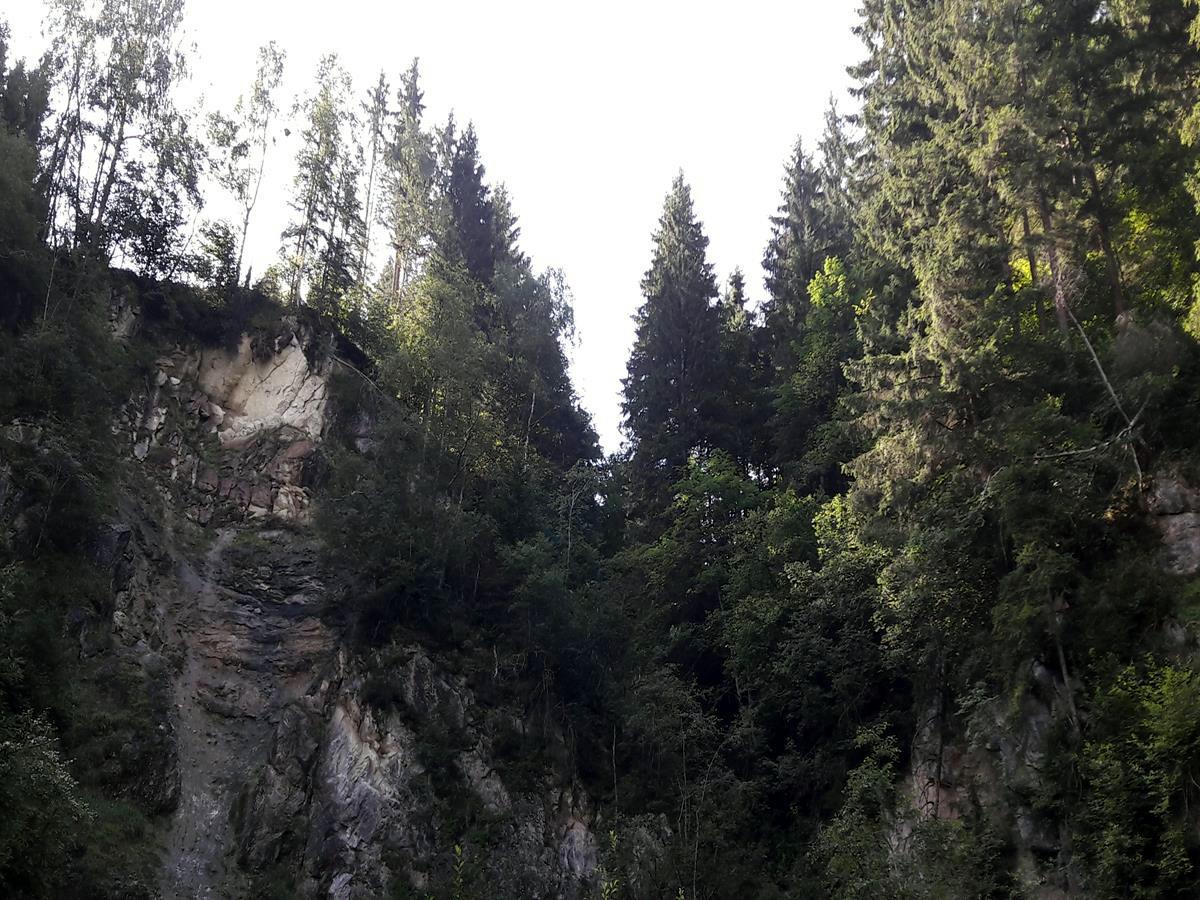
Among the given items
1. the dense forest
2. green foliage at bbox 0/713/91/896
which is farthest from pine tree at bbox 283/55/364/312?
green foliage at bbox 0/713/91/896

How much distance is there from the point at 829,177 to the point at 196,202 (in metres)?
26.7

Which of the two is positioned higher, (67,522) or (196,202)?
(196,202)

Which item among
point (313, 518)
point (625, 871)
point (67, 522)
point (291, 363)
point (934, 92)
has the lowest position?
point (625, 871)

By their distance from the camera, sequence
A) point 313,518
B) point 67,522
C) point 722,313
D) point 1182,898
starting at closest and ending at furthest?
point 1182,898
point 67,522
point 313,518
point 722,313

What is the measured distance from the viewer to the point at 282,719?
20188mm

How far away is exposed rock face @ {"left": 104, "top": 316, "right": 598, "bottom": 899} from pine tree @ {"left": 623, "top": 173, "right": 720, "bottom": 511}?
11.1m

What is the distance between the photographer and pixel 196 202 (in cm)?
2767

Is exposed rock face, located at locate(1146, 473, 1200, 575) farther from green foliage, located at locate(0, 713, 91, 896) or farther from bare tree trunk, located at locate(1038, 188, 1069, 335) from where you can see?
green foliage, located at locate(0, 713, 91, 896)

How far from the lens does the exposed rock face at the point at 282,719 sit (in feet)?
60.0

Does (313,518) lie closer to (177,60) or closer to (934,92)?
(177,60)

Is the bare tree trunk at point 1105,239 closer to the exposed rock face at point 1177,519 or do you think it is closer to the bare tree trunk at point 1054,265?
the bare tree trunk at point 1054,265

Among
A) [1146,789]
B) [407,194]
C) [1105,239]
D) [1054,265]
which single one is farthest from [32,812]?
[407,194]

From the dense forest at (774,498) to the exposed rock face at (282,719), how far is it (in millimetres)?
515

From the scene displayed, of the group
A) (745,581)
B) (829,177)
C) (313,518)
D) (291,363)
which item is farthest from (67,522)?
(829,177)
